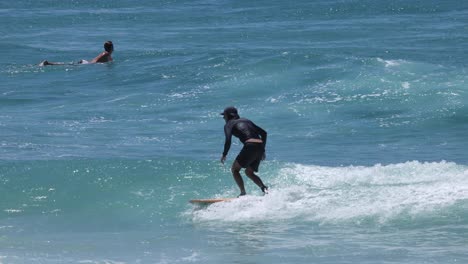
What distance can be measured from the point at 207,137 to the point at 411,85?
594 cm

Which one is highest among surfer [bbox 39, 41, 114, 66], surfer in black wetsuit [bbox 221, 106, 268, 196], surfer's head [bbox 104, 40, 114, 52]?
surfer in black wetsuit [bbox 221, 106, 268, 196]

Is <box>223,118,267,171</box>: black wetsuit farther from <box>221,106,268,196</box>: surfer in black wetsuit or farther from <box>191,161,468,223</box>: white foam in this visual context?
<box>191,161,468,223</box>: white foam

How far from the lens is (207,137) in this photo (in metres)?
18.5

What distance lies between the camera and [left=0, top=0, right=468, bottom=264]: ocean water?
1213 centimetres

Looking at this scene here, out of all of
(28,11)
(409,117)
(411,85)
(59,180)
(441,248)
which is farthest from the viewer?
(28,11)

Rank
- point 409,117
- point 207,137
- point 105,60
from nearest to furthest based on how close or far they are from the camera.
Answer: point 207,137 < point 409,117 < point 105,60

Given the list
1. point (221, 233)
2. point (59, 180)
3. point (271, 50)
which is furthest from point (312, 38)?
point (221, 233)

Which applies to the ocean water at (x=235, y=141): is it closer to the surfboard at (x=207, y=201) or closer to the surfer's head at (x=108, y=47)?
the surfboard at (x=207, y=201)

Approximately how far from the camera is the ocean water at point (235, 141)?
39.8 ft

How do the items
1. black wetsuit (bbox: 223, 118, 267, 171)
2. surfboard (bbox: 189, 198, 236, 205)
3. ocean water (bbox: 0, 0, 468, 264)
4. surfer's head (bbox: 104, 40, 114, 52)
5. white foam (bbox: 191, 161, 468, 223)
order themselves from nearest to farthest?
ocean water (bbox: 0, 0, 468, 264), white foam (bbox: 191, 161, 468, 223), black wetsuit (bbox: 223, 118, 267, 171), surfboard (bbox: 189, 198, 236, 205), surfer's head (bbox: 104, 40, 114, 52)

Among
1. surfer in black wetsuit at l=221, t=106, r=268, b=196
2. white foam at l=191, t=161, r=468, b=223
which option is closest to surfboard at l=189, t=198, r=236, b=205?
white foam at l=191, t=161, r=468, b=223

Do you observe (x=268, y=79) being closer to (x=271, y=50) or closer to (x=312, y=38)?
(x=271, y=50)

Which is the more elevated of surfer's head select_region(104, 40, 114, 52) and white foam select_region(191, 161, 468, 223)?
white foam select_region(191, 161, 468, 223)

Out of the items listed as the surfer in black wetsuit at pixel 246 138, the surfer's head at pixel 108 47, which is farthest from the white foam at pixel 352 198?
the surfer's head at pixel 108 47
